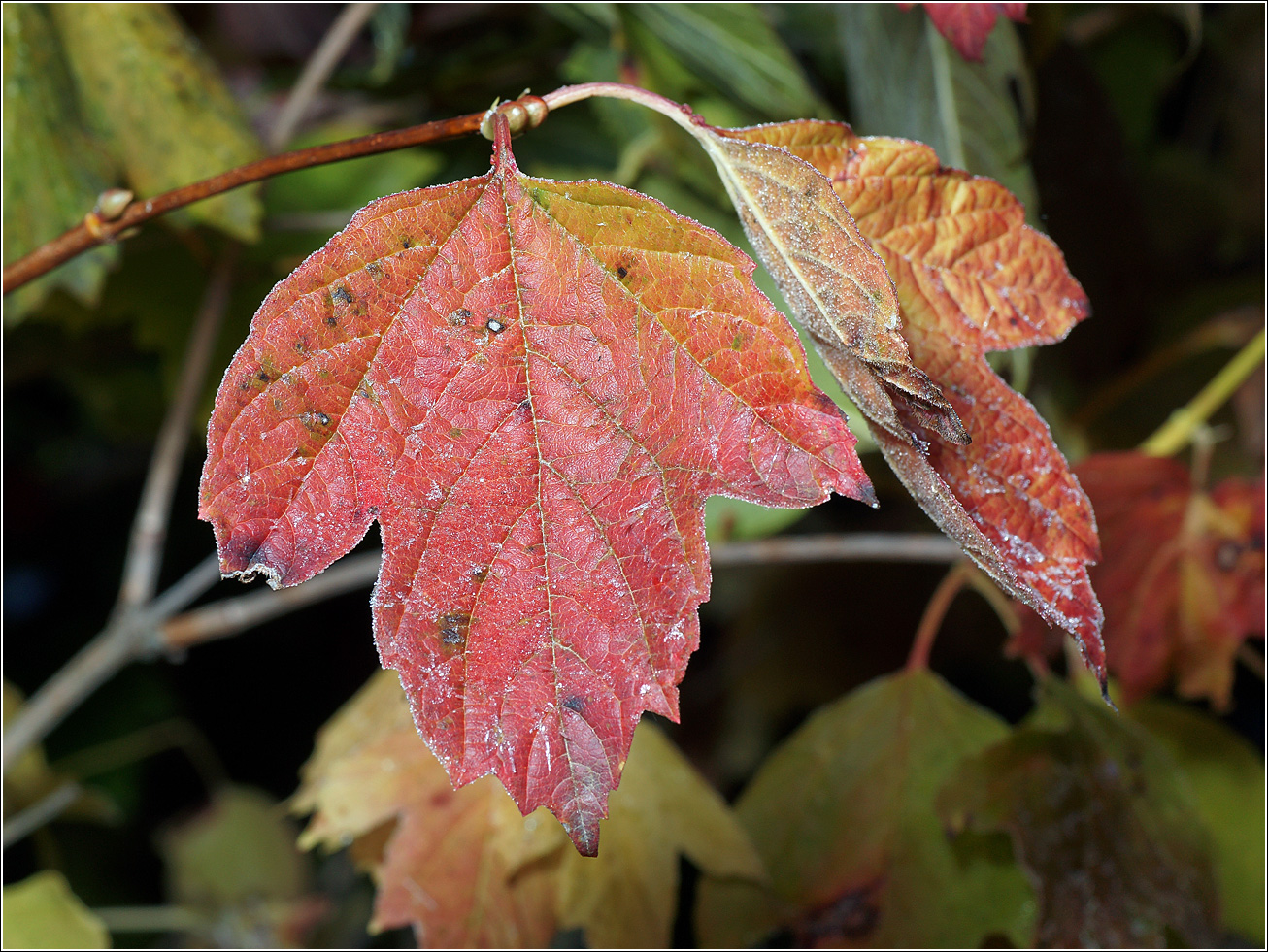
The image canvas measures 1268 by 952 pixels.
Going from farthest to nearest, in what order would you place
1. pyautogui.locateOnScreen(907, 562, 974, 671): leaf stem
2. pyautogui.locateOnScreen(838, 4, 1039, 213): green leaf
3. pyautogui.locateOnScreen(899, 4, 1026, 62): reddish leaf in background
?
pyautogui.locateOnScreen(907, 562, 974, 671): leaf stem < pyautogui.locateOnScreen(838, 4, 1039, 213): green leaf < pyautogui.locateOnScreen(899, 4, 1026, 62): reddish leaf in background

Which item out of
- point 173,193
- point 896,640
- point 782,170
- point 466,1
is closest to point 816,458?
point 782,170

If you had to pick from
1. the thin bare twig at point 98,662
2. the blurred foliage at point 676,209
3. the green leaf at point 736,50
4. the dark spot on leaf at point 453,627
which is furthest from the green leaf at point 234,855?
the green leaf at point 736,50

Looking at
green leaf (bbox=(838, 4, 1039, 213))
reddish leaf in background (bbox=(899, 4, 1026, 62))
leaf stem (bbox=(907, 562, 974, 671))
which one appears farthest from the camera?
leaf stem (bbox=(907, 562, 974, 671))

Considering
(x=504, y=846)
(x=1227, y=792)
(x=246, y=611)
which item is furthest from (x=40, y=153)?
(x=1227, y=792)

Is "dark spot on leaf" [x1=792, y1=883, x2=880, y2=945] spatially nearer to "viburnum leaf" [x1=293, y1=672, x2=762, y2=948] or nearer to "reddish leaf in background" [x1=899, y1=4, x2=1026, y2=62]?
"viburnum leaf" [x1=293, y1=672, x2=762, y2=948]

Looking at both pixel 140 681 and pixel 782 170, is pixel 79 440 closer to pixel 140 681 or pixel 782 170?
pixel 140 681

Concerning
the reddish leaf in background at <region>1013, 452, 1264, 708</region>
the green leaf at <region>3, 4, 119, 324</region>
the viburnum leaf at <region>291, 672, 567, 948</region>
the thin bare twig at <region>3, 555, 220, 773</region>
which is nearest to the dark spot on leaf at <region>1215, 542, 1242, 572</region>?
the reddish leaf in background at <region>1013, 452, 1264, 708</region>

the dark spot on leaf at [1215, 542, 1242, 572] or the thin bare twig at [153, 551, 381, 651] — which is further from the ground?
the thin bare twig at [153, 551, 381, 651]

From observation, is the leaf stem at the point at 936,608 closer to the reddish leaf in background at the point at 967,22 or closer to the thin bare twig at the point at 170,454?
the reddish leaf in background at the point at 967,22

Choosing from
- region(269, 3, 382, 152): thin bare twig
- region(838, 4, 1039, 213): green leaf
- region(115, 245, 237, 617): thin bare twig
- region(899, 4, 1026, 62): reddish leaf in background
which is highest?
region(269, 3, 382, 152): thin bare twig
